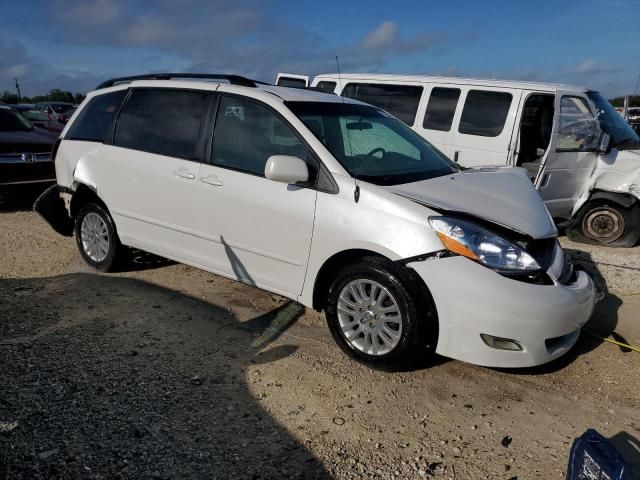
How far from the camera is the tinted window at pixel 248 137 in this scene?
3.95 metres

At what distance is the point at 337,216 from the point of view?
11.7 ft

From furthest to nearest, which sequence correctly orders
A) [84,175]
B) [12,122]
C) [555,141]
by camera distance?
1. [12,122]
2. [555,141]
3. [84,175]

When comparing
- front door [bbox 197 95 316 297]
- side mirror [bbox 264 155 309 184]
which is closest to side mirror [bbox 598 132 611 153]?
front door [bbox 197 95 316 297]

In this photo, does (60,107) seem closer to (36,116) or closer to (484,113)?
(36,116)

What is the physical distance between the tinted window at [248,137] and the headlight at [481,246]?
3.70 feet

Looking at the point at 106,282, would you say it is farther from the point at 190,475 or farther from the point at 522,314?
the point at 522,314

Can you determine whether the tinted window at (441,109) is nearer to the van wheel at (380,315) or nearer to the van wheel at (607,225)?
the van wheel at (607,225)

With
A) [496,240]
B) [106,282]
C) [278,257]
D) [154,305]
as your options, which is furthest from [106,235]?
[496,240]

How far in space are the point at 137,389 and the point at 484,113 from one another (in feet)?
18.4

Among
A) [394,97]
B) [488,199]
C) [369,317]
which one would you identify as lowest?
[369,317]

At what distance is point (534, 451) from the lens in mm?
2828

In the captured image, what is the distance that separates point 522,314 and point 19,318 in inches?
142

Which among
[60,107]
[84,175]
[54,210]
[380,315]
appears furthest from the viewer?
→ [60,107]

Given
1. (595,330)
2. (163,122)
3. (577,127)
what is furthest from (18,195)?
(577,127)
